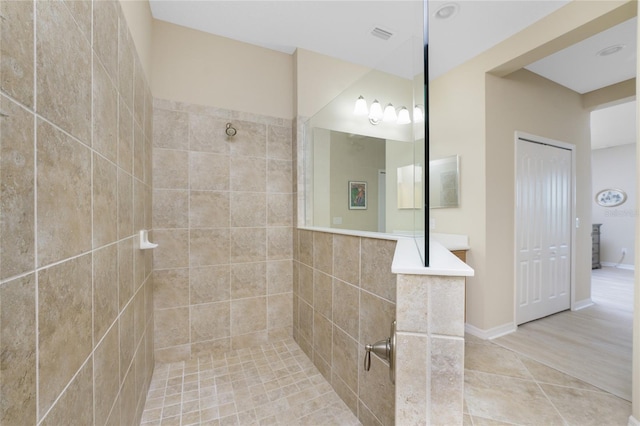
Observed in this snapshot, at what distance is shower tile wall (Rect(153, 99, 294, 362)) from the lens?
6.63ft

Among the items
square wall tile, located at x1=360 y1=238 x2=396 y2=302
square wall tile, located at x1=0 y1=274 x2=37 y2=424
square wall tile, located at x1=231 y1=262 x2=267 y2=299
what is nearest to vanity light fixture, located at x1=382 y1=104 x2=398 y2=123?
square wall tile, located at x1=360 y1=238 x2=396 y2=302

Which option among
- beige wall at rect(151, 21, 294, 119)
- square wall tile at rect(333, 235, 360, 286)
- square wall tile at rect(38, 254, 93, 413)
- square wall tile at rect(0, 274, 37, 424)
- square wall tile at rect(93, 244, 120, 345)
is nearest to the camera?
square wall tile at rect(0, 274, 37, 424)

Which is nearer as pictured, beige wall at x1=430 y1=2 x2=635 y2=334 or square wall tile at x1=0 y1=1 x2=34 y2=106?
square wall tile at x1=0 y1=1 x2=34 y2=106

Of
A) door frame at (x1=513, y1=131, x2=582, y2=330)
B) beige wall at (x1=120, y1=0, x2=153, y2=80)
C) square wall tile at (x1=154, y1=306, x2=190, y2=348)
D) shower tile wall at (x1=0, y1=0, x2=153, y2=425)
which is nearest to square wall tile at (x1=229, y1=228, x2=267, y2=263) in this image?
square wall tile at (x1=154, y1=306, x2=190, y2=348)

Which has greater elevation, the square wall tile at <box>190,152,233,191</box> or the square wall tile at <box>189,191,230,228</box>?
the square wall tile at <box>190,152,233,191</box>

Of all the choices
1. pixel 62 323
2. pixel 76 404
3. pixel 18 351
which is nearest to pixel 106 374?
pixel 76 404

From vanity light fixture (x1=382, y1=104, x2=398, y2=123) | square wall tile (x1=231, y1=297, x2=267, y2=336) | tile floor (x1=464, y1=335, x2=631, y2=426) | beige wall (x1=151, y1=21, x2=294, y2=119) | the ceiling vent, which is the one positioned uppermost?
the ceiling vent

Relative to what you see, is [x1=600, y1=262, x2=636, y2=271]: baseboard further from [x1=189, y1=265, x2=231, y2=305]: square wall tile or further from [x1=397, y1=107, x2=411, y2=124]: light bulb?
[x1=189, y1=265, x2=231, y2=305]: square wall tile

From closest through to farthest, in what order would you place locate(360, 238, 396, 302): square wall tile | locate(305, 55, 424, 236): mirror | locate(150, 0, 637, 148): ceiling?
locate(360, 238, 396, 302): square wall tile, locate(150, 0, 637, 148): ceiling, locate(305, 55, 424, 236): mirror

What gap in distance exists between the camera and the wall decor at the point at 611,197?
18.0 ft

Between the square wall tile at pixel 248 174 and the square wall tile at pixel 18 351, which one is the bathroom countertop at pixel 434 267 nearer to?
the square wall tile at pixel 18 351

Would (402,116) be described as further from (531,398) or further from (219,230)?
(531,398)

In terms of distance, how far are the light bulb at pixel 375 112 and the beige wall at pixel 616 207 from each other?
19.3ft

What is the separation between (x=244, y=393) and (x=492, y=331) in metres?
2.31
